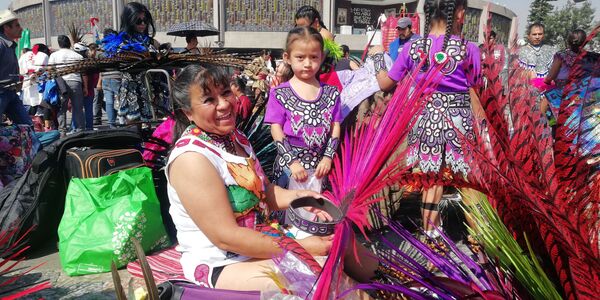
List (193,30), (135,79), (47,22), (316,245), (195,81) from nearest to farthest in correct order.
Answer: (316,245), (195,81), (135,79), (193,30), (47,22)

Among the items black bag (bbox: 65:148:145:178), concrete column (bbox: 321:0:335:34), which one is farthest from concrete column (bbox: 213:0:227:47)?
black bag (bbox: 65:148:145:178)

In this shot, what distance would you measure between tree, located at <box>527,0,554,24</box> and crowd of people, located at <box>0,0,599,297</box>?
81mm

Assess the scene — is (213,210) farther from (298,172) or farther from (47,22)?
(47,22)

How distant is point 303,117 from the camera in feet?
8.72

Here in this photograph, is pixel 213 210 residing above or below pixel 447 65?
below

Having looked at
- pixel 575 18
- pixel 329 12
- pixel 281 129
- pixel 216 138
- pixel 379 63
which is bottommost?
pixel 281 129

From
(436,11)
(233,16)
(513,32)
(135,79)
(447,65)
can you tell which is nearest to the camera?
(513,32)

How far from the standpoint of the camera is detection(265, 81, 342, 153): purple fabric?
2.65 m

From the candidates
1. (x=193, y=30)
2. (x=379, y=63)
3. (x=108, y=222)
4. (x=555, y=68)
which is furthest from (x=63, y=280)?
(x=193, y=30)

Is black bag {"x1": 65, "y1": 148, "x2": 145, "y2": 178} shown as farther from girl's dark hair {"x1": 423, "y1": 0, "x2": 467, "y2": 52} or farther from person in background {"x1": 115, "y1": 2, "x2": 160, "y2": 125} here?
girl's dark hair {"x1": 423, "y1": 0, "x2": 467, "y2": 52}

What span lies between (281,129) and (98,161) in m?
1.24

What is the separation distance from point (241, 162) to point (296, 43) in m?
1.21

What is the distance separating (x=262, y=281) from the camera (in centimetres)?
139

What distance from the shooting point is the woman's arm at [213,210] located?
55.9 inches
